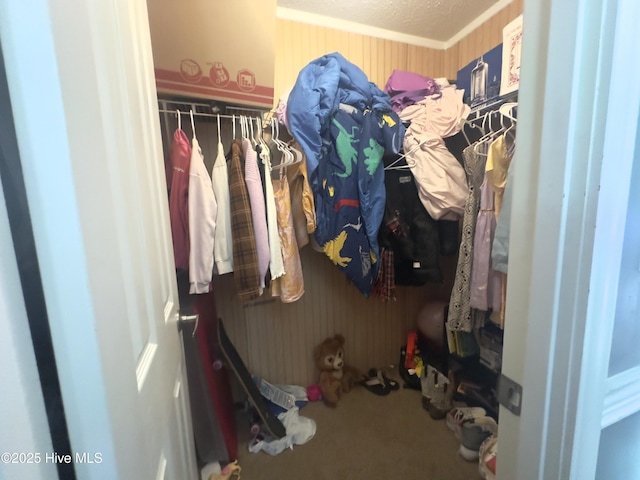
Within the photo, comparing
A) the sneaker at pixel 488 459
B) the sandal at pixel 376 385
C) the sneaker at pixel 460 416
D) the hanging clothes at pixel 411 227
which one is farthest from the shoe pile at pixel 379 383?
the hanging clothes at pixel 411 227

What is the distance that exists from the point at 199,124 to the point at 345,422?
6.10ft

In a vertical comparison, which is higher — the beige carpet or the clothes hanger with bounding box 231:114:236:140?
the clothes hanger with bounding box 231:114:236:140

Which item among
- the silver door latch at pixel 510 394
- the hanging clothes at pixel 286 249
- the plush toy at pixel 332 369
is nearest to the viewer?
the silver door latch at pixel 510 394

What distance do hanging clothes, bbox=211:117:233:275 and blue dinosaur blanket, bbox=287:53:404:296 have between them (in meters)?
0.40

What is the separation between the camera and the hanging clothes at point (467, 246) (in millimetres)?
1438

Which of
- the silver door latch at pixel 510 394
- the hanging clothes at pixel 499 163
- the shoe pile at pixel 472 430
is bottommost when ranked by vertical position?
the shoe pile at pixel 472 430

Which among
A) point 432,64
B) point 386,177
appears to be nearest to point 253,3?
point 386,177

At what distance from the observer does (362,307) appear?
83.0 inches

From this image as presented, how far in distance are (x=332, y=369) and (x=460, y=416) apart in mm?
768

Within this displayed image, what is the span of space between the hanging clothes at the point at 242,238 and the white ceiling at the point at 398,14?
1.08 meters

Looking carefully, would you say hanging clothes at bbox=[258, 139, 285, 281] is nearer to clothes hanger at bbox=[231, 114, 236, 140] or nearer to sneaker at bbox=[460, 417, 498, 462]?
clothes hanger at bbox=[231, 114, 236, 140]

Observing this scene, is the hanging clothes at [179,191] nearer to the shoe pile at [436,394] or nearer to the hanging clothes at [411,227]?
the hanging clothes at [411,227]

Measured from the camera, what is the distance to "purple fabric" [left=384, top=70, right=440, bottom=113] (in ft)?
5.69

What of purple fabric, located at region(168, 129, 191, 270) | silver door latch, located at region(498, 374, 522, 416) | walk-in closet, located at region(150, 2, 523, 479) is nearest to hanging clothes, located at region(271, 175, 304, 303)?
walk-in closet, located at region(150, 2, 523, 479)
